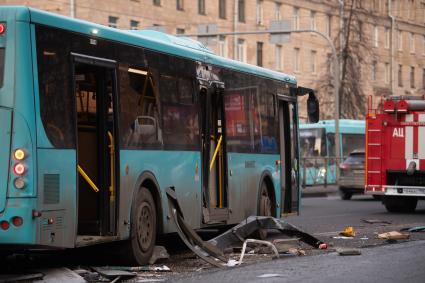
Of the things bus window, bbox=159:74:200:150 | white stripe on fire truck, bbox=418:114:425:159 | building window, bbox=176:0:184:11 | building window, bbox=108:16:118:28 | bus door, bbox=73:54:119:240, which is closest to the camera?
bus door, bbox=73:54:119:240

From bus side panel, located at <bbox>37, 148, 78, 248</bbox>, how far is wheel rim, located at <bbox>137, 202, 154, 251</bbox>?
5.62 feet

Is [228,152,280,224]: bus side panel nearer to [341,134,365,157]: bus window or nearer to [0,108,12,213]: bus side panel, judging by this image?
[0,108,12,213]: bus side panel

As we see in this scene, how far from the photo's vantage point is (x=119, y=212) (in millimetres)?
11969

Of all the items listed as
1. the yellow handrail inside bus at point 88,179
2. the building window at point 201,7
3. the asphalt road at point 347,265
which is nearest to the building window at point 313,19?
the building window at point 201,7

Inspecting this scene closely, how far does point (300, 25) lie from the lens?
71.0 m

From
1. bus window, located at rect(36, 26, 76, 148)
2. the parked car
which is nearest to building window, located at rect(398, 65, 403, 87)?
the parked car

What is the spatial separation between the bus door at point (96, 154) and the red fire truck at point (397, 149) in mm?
14330

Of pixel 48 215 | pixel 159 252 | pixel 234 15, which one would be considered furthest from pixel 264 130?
pixel 234 15

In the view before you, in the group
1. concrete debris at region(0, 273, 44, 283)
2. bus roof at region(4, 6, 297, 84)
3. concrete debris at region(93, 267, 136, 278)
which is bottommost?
concrete debris at region(93, 267, 136, 278)

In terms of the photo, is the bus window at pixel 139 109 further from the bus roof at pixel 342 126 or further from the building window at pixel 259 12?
the building window at pixel 259 12

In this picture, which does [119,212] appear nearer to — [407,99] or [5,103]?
[5,103]

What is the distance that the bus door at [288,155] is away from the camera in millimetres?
19016

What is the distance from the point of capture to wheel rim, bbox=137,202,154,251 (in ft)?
41.4

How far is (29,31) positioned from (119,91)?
2000 millimetres
